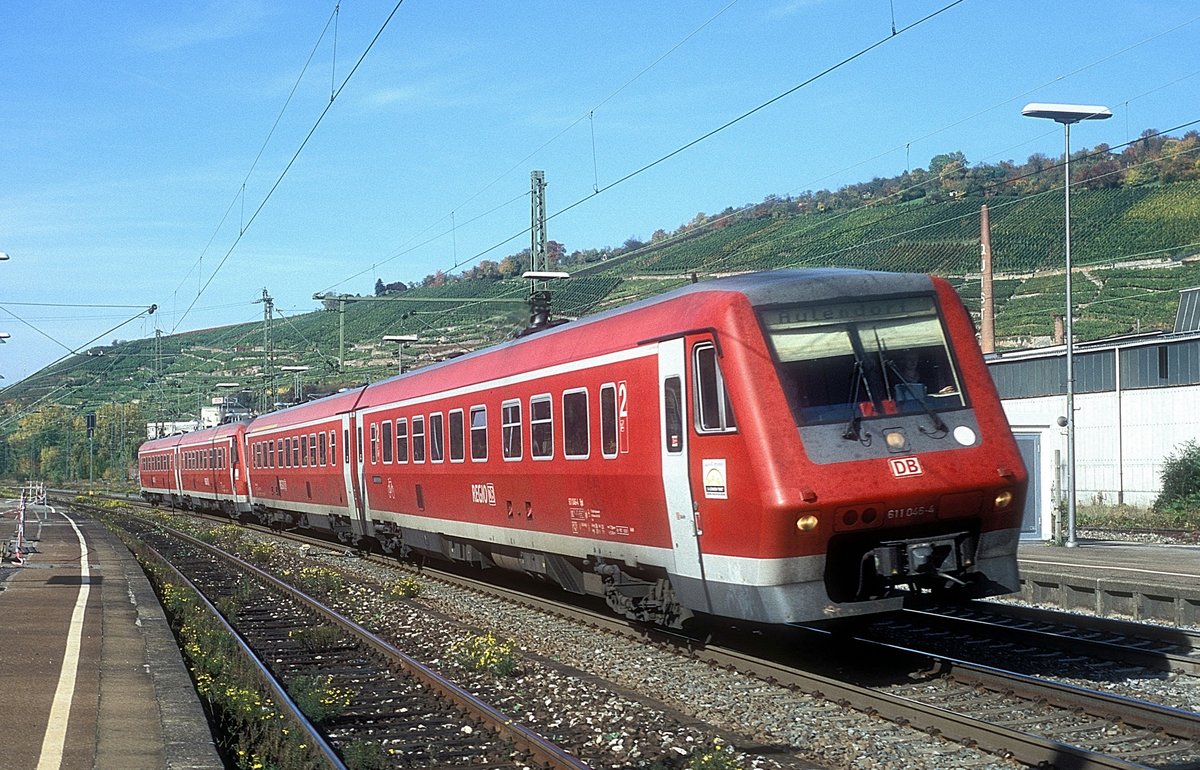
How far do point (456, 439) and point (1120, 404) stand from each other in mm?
26375

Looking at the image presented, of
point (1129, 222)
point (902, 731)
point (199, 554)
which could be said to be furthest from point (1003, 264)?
point (902, 731)

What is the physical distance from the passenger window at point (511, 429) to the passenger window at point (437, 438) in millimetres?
3005

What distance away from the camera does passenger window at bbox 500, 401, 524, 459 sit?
→ 15611 millimetres

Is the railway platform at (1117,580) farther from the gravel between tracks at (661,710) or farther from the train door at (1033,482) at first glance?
the gravel between tracks at (661,710)

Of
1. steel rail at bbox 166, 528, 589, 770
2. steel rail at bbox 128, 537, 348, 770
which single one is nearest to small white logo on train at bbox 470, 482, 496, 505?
steel rail at bbox 166, 528, 589, 770

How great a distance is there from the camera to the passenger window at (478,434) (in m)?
17.0

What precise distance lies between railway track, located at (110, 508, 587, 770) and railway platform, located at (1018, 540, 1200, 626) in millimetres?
7661

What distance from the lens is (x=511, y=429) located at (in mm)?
15891

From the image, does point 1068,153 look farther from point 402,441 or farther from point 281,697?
point 281,697

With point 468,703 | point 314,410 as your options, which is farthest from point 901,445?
point 314,410

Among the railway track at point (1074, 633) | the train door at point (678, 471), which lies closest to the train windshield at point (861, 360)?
the train door at point (678, 471)

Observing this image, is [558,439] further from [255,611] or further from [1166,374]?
[1166,374]

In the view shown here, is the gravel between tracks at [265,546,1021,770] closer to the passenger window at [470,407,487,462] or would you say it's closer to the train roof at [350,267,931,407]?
the train roof at [350,267,931,407]

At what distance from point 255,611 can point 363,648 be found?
4.38 metres
